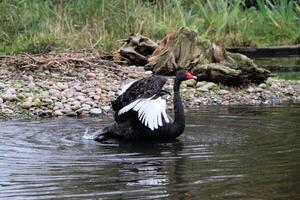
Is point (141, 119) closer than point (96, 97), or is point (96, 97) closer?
point (141, 119)

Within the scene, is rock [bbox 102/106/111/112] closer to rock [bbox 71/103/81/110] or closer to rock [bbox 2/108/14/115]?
rock [bbox 71/103/81/110]

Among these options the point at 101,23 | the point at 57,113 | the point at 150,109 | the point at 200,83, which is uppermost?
the point at 101,23

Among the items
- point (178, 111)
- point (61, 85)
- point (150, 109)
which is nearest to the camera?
point (150, 109)

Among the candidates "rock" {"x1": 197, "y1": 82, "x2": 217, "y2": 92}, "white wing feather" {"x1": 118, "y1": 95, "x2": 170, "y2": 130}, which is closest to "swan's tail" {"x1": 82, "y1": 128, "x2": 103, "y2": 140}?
"white wing feather" {"x1": 118, "y1": 95, "x2": 170, "y2": 130}

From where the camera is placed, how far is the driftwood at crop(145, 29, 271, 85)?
12297 millimetres

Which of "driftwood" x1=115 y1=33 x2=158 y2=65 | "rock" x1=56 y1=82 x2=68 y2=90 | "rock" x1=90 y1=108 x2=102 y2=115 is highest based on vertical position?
"driftwood" x1=115 y1=33 x2=158 y2=65

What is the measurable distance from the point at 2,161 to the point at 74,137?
161cm

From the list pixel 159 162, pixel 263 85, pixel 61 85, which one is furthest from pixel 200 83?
pixel 159 162

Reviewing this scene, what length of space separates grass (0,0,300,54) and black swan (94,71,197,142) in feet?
20.3

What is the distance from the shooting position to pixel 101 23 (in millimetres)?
15820

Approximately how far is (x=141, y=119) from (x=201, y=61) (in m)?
4.97

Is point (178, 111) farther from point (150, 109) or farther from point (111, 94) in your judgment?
point (111, 94)

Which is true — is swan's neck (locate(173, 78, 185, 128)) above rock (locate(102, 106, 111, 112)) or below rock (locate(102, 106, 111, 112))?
above

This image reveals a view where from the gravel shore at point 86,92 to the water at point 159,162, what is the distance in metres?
0.85
